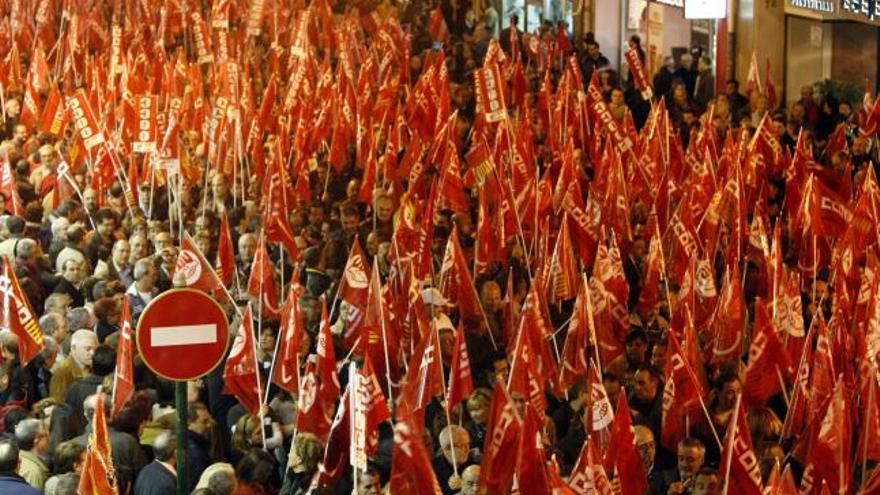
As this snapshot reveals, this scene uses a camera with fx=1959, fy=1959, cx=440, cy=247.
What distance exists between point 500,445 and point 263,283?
4424 millimetres

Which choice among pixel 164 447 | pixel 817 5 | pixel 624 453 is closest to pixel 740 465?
pixel 624 453

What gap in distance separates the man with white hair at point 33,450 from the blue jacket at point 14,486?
0.66m

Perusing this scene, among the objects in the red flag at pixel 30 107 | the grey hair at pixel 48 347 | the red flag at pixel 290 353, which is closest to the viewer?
the red flag at pixel 290 353

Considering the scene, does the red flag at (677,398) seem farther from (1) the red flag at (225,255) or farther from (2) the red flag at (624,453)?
(1) the red flag at (225,255)

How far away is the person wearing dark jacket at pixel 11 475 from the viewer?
29.5ft

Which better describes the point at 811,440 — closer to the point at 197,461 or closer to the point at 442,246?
the point at 197,461

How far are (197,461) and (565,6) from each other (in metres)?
21.6

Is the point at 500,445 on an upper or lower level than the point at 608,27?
lower

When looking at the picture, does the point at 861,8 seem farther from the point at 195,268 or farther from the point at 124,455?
the point at 124,455

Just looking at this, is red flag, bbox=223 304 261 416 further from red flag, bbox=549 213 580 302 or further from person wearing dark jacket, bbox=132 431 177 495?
red flag, bbox=549 213 580 302

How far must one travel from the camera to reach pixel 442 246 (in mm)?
15469

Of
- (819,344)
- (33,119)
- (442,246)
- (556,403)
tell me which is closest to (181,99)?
(33,119)

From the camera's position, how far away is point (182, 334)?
33.3ft

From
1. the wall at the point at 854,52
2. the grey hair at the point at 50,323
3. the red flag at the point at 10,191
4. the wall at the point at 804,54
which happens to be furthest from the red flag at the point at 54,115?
the wall at the point at 854,52
